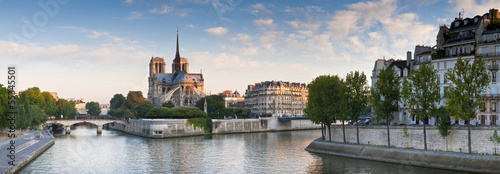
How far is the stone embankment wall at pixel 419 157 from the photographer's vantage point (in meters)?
33.4

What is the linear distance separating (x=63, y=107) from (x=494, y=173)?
11941 cm

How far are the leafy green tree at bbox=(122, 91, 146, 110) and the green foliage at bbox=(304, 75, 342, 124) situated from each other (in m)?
104

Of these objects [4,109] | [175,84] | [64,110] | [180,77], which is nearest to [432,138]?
[4,109]

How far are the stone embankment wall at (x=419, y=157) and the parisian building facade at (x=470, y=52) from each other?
6.07m

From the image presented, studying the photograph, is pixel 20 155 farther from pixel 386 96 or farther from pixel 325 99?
pixel 386 96

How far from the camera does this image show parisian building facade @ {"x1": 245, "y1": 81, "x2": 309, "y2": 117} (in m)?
133

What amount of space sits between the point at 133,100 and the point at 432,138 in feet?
409

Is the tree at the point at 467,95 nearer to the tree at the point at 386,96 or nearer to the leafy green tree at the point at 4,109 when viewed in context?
the tree at the point at 386,96

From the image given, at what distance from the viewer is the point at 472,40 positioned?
149 ft

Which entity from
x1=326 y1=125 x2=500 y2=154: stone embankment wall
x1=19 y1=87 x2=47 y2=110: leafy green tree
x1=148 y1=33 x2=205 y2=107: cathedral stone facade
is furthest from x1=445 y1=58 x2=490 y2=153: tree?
x1=148 y1=33 x2=205 y2=107: cathedral stone facade

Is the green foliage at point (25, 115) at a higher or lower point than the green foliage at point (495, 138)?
higher

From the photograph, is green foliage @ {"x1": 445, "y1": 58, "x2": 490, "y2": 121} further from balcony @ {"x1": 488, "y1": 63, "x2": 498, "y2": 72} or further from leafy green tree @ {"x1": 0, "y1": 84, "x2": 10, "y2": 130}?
leafy green tree @ {"x1": 0, "y1": 84, "x2": 10, "y2": 130}

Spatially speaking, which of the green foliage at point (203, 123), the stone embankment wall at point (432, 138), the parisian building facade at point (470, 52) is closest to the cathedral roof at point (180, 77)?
the green foliage at point (203, 123)

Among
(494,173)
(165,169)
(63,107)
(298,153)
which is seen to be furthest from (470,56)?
(63,107)
